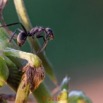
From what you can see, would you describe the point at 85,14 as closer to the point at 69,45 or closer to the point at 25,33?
the point at 69,45

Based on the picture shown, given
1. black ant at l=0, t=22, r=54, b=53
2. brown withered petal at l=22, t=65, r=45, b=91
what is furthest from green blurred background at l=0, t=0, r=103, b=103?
brown withered petal at l=22, t=65, r=45, b=91

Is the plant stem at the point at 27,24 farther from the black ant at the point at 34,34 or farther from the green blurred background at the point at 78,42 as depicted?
the green blurred background at the point at 78,42

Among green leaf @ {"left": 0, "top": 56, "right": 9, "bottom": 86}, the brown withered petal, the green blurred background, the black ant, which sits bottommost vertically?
the green blurred background

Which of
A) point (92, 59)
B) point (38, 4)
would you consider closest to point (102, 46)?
point (92, 59)

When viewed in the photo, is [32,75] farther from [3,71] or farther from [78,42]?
[78,42]

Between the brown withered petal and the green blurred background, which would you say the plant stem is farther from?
the green blurred background
